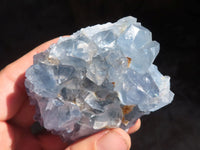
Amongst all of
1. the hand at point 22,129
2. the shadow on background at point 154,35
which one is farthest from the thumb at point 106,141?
the shadow on background at point 154,35

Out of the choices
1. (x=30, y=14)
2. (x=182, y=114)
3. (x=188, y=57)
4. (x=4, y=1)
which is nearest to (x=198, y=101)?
(x=182, y=114)

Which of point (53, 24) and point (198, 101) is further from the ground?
point (53, 24)

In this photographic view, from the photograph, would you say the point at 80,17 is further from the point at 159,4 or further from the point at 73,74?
the point at 73,74

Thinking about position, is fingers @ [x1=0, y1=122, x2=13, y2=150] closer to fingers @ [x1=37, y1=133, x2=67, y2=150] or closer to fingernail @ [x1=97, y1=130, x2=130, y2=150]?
fingers @ [x1=37, y1=133, x2=67, y2=150]

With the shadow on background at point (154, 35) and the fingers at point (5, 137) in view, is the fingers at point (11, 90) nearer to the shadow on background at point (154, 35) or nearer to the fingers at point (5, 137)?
the fingers at point (5, 137)

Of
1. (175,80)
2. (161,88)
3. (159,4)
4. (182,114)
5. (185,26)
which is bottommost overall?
(182,114)

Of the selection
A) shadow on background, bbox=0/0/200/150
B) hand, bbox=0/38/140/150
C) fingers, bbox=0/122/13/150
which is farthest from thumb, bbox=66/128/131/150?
shadow on background, bbox=0/0/200/150
